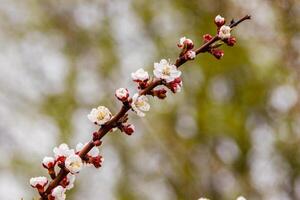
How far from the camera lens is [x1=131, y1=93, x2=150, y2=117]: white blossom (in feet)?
5.45

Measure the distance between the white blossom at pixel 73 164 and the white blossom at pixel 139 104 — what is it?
0.74ft

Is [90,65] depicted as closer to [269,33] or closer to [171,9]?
[171,9]

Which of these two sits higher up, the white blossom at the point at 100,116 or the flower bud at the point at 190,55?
the flower bud at the point at 190,55

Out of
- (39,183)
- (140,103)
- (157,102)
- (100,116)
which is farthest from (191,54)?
(157,102)

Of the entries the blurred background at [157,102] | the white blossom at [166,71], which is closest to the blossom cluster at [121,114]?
the white blossom at [166,71]

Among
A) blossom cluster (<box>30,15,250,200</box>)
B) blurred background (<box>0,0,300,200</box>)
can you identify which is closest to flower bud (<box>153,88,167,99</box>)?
blossom cluster (<box>30,15,250,200</box>)

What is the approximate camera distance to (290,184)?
270 inches

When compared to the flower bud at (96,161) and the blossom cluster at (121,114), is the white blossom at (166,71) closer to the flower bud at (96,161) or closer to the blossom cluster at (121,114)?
the blossom cluster at (121,114)

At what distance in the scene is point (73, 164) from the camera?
5.33 feet

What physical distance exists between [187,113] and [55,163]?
6.04 meters

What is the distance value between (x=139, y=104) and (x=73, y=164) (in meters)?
0.27

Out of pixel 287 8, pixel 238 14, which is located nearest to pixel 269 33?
pixel 238 14

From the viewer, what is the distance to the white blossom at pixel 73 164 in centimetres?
162

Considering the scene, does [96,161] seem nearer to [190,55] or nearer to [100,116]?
[100,116]
